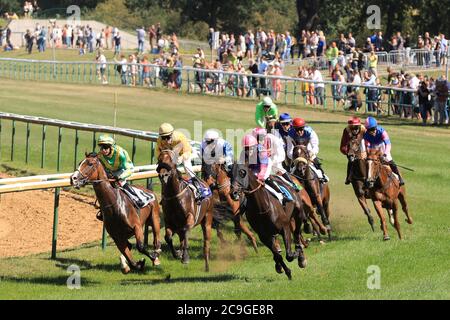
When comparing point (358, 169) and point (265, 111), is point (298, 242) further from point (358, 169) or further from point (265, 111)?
point (265, 111)

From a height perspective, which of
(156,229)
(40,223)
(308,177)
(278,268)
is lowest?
(40,223)

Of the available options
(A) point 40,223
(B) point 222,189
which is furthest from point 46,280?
(A) point 40,223

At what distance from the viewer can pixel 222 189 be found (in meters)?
15.1

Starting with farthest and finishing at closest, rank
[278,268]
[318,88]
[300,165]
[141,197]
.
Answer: [318,88]
[300,165]
[141,197]
[278,268]

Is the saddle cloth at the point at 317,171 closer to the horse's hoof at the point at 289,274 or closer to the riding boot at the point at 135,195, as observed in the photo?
the riding boot at the point at 135,195

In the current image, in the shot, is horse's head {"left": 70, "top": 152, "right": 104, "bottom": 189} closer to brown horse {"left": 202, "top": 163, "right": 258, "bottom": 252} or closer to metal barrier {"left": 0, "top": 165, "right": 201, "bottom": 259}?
Answer: metal barrier {"left": 0, "top": 165, "right": 201, "bottom": 259}

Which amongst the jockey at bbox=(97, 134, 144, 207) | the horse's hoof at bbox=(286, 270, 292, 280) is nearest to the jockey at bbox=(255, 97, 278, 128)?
the jockey at bbox=(97, 134, 144, 207)

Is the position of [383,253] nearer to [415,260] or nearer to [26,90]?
[415,260]

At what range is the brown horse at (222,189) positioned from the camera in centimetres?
1493

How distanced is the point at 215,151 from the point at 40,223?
6.38 metres

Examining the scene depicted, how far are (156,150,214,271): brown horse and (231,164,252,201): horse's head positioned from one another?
41.6 inches

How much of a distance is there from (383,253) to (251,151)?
2.76m

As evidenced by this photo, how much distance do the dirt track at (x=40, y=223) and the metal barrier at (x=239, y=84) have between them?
14.3m

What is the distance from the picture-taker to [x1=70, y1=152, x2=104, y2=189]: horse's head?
13336mm
